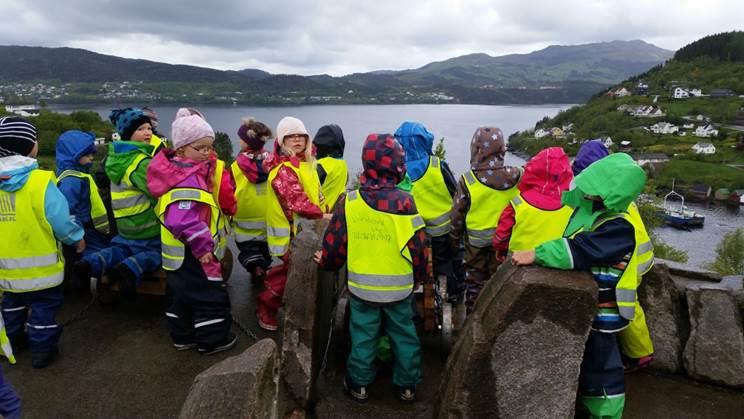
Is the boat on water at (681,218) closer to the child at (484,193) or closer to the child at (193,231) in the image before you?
the child at (484,193)

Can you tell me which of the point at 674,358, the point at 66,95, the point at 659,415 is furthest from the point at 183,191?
the point at 66,95

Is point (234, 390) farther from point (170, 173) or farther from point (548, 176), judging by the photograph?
point (548, 176)

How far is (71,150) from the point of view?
16.8 feet

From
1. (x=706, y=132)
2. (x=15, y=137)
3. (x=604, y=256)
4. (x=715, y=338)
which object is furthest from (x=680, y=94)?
(x=15, y=137)

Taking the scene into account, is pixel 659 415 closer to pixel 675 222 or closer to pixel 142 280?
pixel 142 280

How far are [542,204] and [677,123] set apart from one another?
122061 millimetres

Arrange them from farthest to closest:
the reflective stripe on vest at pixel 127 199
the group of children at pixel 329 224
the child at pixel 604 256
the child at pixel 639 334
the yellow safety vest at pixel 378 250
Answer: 1. the reflective stripe on vest at pixel 127 199
2. the child at pixel 639 334
3. the yellow safety vest at pixel 378 250
4. the group of children at pixel 329 224
5. the child at pixel 604 256

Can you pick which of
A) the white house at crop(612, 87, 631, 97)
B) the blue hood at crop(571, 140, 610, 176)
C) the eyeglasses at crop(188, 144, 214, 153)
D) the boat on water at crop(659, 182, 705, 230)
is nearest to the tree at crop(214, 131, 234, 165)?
the eyeglasses at crop(188, 144, 214, 153)

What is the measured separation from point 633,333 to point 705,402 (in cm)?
83

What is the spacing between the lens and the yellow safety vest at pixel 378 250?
3.56m

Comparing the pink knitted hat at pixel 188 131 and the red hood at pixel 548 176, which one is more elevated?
the pink knitted hat at pixel 188 131

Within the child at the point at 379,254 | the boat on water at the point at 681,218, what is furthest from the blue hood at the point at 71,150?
the boat on water at the point at 681,218

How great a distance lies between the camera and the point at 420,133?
515 cm

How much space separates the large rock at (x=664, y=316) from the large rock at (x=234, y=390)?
3.71m
